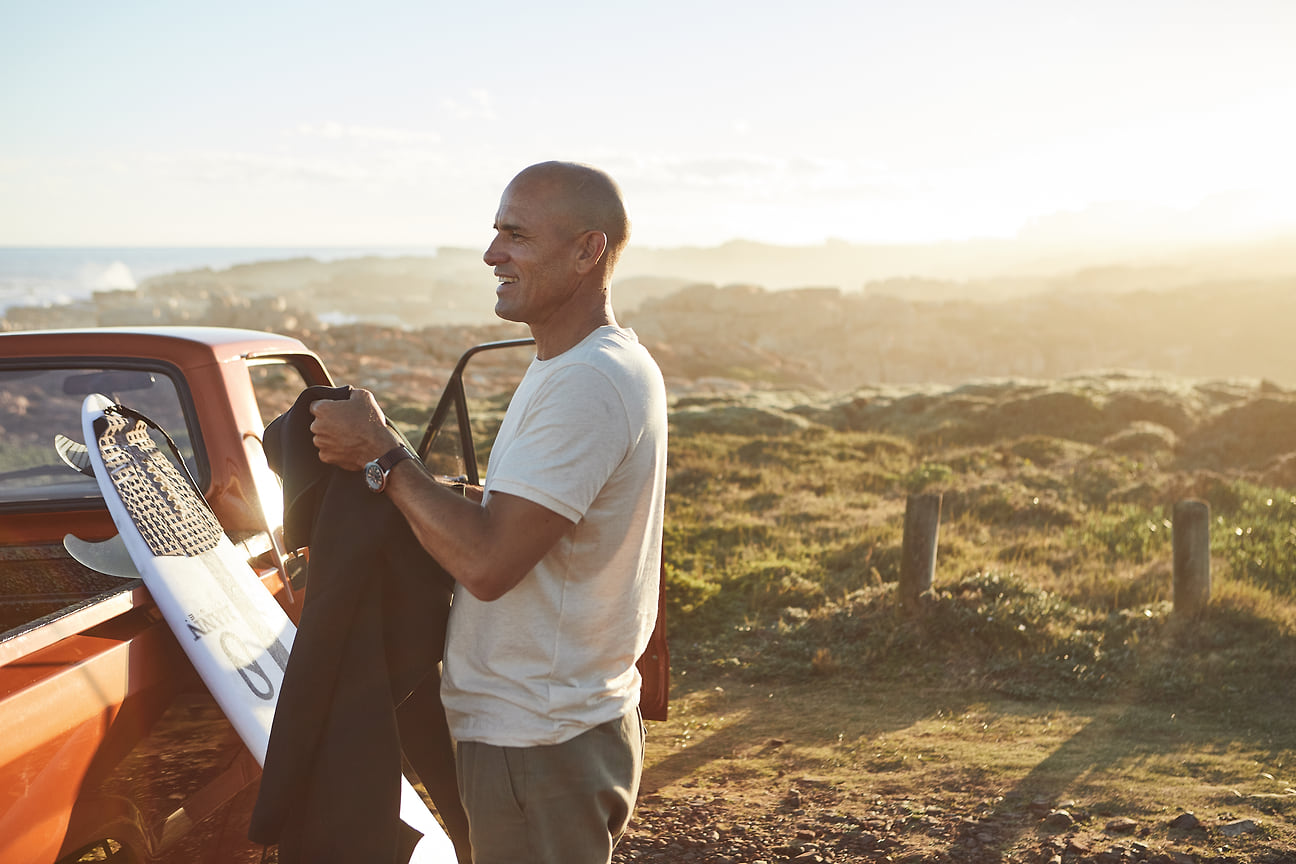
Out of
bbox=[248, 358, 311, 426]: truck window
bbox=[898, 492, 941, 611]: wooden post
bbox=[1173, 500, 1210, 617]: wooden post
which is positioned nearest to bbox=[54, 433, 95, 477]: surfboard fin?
bbox=[898, 492, 941, 611]: wooden post

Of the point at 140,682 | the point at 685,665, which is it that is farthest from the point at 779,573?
the point at 140,682

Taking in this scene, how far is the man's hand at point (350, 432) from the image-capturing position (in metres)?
1.94

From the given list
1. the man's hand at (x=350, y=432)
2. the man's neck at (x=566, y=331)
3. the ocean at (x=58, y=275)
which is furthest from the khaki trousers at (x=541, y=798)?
the ocean at (x=58, y=275)

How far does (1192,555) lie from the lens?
25.9ft

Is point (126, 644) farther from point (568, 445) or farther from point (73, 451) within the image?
point (568, 445)

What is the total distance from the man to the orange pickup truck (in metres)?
0.83

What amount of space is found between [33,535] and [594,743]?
275 cm

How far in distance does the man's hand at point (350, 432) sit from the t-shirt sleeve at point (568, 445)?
256mm

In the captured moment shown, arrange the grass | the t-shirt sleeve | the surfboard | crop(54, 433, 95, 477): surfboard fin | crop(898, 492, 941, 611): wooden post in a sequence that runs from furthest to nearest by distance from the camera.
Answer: crop(898, 492, 941, 611): wooden post
the grass
crop(54, 433, 95, 477): surfboard fin
the surfboard
the t-shirt sleeve

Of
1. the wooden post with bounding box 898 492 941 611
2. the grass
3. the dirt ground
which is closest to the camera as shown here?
the dirt ground

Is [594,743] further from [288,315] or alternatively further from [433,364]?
[288,315]

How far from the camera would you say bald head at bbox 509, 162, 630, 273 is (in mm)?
1977

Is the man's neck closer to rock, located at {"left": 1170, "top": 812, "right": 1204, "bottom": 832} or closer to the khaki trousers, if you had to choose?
the khaki trousers

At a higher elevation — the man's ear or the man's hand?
the man's ear
